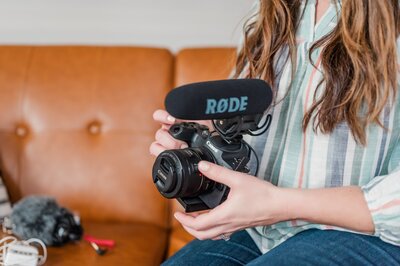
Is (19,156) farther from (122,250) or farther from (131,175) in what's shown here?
(122,250)

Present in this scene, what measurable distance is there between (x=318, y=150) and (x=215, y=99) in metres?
0.29

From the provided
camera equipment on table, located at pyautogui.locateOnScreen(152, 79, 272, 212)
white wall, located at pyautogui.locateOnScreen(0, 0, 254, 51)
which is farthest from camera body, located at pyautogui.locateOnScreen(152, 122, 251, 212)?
white wall, located at pyautogui.locateOnScreen(0, 0, 254, 51)

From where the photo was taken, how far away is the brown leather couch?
1524 mm

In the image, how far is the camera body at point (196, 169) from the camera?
83cm

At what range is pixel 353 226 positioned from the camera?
33.9 inches

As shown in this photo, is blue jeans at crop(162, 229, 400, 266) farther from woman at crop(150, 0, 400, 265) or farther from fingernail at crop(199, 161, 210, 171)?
fingernail at crop(199, 161, 210, 171)

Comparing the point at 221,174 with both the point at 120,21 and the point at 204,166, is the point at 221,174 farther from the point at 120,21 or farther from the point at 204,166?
the point at 120,21

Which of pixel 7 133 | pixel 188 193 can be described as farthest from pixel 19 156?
pixel 188 193

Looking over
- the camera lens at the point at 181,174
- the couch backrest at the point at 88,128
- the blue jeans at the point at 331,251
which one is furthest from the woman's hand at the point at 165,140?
the couch backrest at the point at 88,128

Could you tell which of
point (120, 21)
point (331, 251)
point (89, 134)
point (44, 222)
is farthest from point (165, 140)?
point (120, 21)

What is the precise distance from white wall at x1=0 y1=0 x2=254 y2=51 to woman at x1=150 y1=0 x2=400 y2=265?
2.30ft

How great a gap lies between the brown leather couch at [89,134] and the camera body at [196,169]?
2.07ft

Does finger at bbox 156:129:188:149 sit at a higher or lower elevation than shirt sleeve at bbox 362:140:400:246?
higher

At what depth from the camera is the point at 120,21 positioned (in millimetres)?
1791
